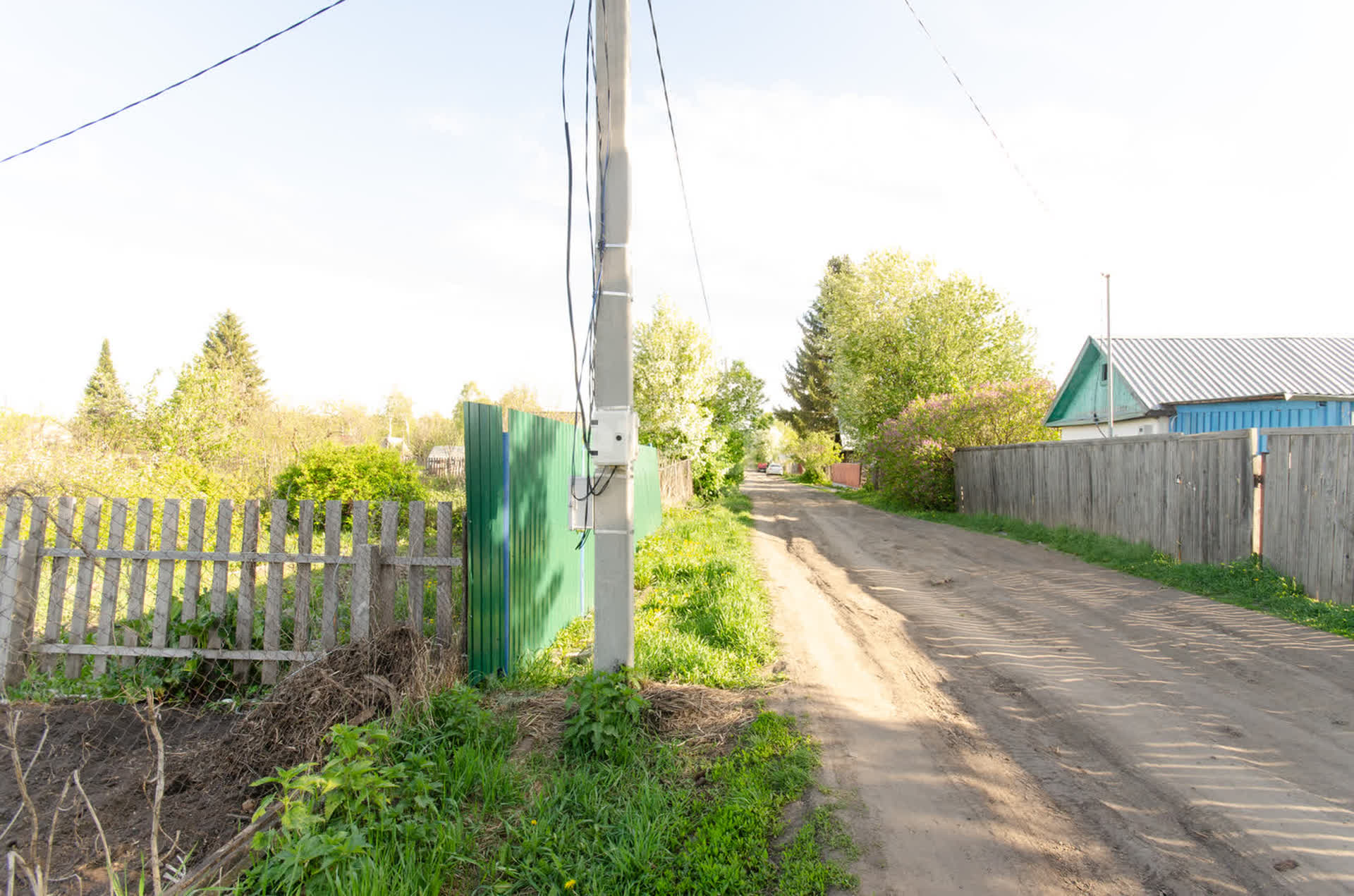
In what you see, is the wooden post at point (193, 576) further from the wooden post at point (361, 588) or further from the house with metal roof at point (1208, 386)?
the house with metal roof at point (1208, 386)

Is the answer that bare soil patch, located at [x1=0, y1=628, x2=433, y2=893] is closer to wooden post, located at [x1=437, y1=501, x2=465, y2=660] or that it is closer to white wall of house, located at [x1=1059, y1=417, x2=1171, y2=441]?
wooden post, located at [x1=437, y1=501, x2=465, y2=660]

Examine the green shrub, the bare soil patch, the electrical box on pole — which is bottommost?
the bare soil patch

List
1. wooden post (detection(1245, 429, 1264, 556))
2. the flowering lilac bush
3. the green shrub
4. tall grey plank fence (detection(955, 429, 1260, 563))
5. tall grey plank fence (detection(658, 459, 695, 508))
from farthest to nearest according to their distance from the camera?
the flowering lilac bush
tall grey plank fence (detection(658, 459, 695, 508))
the green shrub
tall grey plank fence (detection(955, 429, 1260, 563))
wooden post (detection(1245, 429, 1264, 556))

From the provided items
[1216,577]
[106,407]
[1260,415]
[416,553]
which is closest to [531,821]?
[416,553]

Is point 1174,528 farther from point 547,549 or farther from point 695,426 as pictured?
point 695,426

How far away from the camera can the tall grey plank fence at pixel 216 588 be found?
4.82 metres

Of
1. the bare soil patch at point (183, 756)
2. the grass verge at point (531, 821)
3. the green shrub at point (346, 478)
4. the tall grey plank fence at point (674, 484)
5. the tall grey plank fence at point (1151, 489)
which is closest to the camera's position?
the grass verge at point (531, 821)

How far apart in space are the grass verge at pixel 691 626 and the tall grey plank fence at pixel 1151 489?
586 centimetres

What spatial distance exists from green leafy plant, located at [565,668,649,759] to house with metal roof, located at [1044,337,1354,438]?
15875 mm

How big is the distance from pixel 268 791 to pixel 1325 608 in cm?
905

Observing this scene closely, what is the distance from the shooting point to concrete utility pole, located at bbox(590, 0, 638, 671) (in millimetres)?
4320

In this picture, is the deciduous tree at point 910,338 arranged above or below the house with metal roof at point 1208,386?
above

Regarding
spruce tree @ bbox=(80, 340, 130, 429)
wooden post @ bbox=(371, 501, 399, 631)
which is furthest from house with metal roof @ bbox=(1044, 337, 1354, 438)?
spruce tree @ bbox=(80, 340, 130, 429)

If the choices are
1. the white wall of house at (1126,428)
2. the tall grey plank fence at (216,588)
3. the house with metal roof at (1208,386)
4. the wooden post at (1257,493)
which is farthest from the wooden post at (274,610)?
the house with metal roof at (1208,386)
